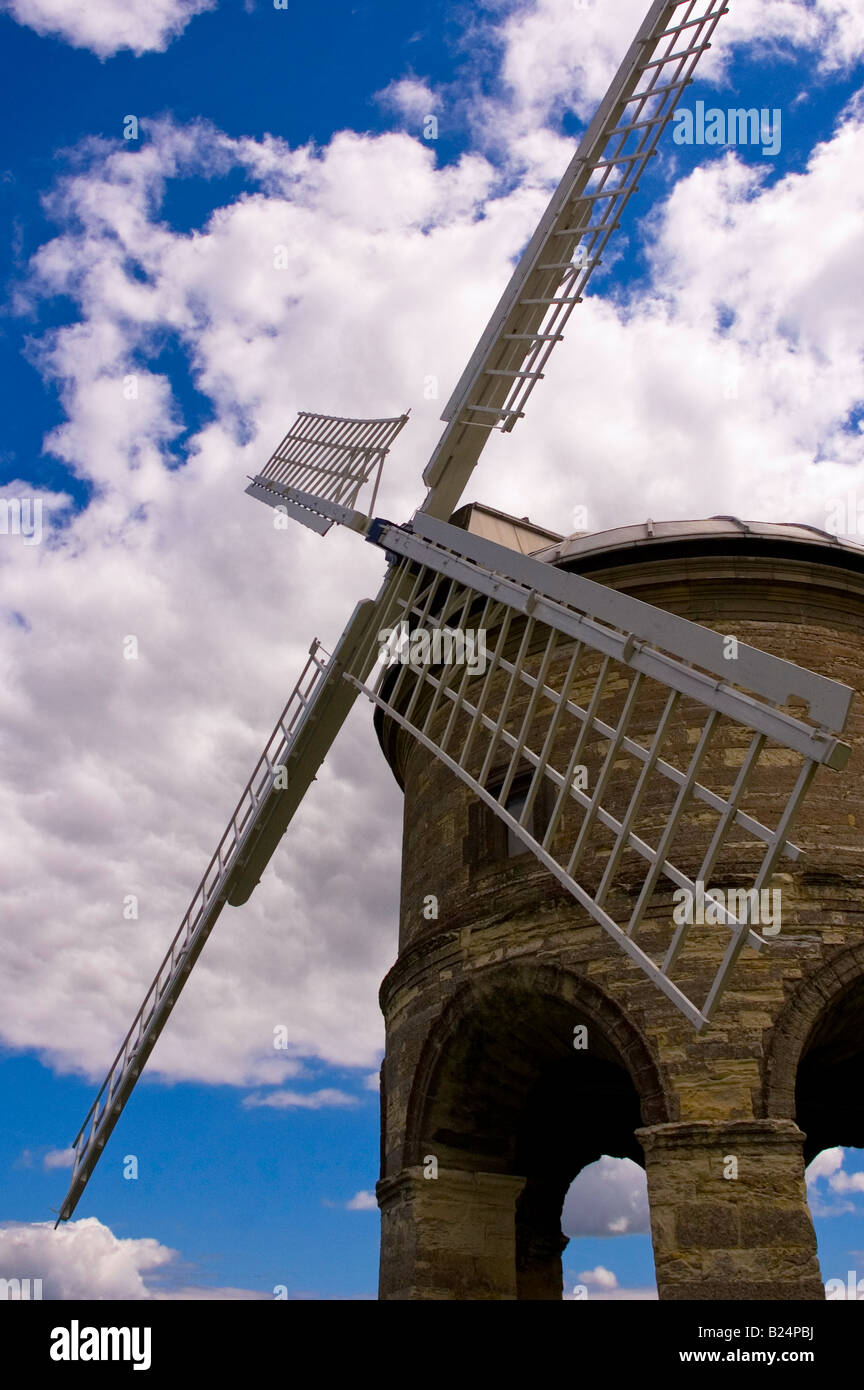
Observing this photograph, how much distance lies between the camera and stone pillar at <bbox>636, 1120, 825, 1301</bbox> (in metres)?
9.43

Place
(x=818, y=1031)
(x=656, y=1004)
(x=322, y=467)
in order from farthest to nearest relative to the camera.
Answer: (x=322, y=467)
(x=818, y=1031)
(x=656, y=1004)

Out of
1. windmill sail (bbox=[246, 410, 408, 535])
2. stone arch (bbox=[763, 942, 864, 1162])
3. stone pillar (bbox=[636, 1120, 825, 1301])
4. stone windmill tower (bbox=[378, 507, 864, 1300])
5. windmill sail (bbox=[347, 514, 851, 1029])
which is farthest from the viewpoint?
windmill sail (bbox=[246, 410, 408, 535])

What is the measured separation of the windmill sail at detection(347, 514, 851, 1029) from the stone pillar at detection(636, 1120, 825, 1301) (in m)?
1.25

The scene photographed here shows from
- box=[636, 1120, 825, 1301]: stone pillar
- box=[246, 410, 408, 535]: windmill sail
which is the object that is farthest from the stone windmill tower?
box=[246, 410, 408, 535]: windmill sail

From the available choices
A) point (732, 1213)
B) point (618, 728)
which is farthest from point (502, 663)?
point (732, 1213)

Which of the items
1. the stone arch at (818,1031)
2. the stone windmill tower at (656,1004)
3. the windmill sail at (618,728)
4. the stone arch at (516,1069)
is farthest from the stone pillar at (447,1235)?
the windmill sail at (618,728)

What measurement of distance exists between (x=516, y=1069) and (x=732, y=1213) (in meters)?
3.73

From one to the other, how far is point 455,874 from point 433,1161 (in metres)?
3.13

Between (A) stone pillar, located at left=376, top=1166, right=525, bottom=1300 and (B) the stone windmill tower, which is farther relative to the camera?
(A) stone pillar, located at left=376, top=1166, right=525, bottom=1300

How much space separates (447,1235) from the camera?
12.1 m

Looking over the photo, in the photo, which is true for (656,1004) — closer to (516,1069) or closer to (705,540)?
(516,1069)

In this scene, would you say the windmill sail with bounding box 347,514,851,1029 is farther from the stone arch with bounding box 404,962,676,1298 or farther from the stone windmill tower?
the stone arch with bounding box 404,962,676,1298

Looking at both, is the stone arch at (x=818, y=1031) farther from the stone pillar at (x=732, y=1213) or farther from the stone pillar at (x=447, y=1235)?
the stone pillar at (x=447, y=1235)

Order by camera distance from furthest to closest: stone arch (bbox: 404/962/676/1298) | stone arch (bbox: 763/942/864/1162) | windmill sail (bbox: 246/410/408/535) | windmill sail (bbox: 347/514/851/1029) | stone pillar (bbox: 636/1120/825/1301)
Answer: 1. windmill sail (bbox: 246/410/408/535)
2. stone arch (bbox: 404/962/676/1298)
3. stone arch (bbox: 763/942/864/1162)
4. stone pillar (bbox: 636/1120/825/1301)
5. windmill sail (bbox: 347/514/851/1029)
